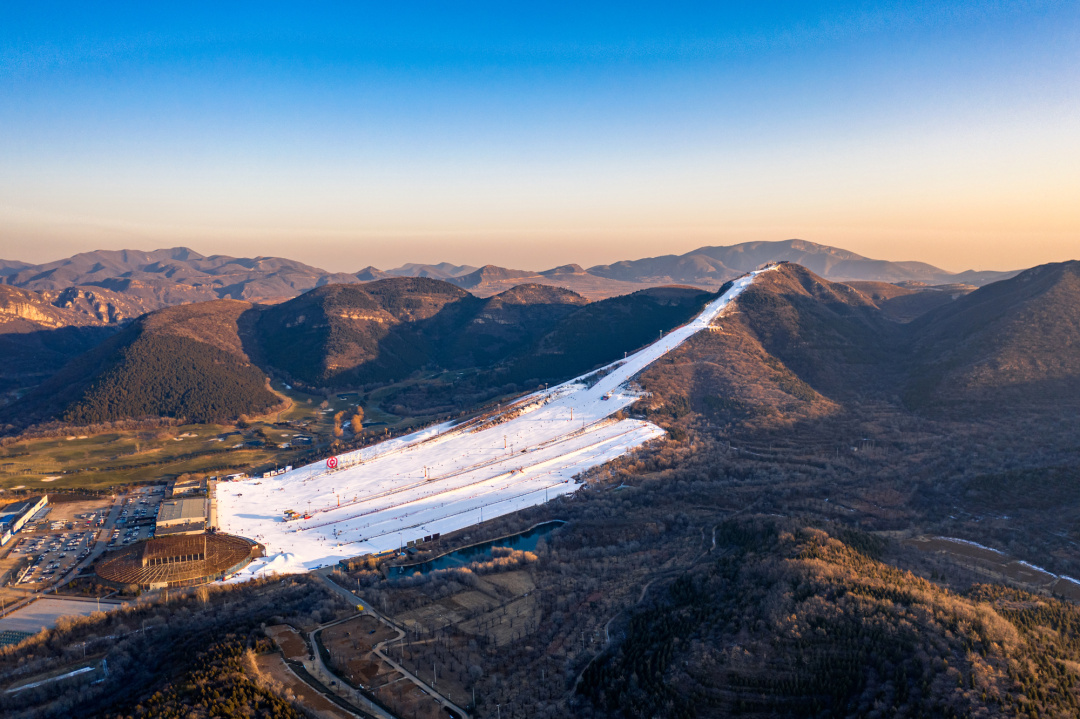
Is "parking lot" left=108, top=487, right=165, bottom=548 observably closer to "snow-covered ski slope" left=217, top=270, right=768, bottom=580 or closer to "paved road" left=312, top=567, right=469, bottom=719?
"snow-covered ski slope" left=217, top=270, right=768, bottom=580

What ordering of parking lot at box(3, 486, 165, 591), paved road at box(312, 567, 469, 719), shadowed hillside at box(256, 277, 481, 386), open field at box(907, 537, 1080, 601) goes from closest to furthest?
paved road at box(312, 567, 469, 719) → open field at box(907, 537, 1080, 601) → parking lot at box(3, 486, 165, 591) → shadowed hillside at box(256, 277, 481, 386)

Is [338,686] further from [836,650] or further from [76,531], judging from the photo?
[76,531]

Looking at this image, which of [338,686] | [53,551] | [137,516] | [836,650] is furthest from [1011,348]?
[53,551]

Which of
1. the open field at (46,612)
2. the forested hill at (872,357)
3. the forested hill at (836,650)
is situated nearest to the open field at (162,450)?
the open field at (46,612)

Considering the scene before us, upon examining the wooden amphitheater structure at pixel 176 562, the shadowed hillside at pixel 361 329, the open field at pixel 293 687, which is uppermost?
the shadowed hillside at pixel 361 329

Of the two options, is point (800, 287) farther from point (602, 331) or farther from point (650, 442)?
point (650, 442)

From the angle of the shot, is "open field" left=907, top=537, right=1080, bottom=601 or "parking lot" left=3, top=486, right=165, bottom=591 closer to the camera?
"open field" left=907, top=537, right=1080, bottom=601

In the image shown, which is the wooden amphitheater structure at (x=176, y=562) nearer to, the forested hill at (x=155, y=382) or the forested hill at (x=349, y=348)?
the forested hill at (x=349, y=348)

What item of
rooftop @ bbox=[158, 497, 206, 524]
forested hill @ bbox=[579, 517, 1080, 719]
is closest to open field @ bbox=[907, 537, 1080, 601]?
forested hill @ bbox=[579, 517, 1080, 719]
